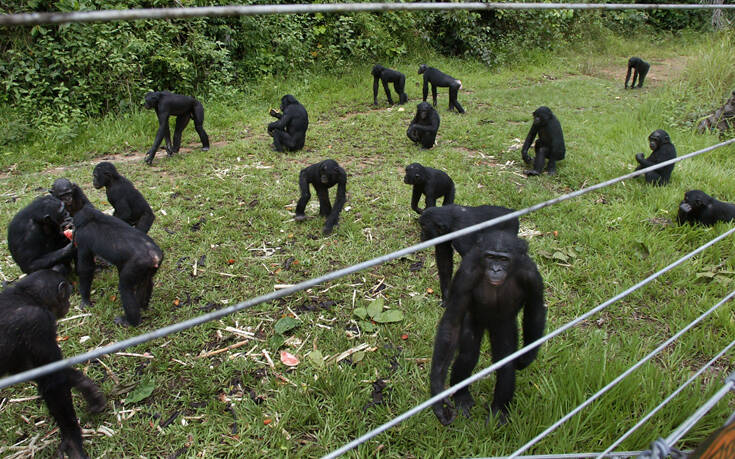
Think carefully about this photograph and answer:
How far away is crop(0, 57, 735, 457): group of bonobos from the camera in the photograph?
3.04 m

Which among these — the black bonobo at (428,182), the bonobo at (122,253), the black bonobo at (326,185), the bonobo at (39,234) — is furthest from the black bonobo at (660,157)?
the bonobo at (39,234)

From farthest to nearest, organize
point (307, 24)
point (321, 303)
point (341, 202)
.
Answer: point (307, 24)
point (341, 202)
point (321, 303)

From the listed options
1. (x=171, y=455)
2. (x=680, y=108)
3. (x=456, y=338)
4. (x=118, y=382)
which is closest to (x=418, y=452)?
(x=456, y=338)

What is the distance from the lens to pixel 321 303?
15.8 ft

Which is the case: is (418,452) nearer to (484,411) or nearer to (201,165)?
(484,411)

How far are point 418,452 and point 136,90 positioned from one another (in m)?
11.5

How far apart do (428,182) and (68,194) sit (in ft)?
14.2

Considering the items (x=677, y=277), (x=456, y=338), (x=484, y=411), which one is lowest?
(x=484, y=411)

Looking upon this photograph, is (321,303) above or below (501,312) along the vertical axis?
below

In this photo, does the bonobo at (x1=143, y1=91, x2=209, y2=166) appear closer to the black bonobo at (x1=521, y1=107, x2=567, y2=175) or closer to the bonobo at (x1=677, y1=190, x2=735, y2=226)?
the black bonobo at (x1=521, y1=107, x2=567, y2=175)

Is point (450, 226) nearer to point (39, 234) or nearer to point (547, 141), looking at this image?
point (547, 141)

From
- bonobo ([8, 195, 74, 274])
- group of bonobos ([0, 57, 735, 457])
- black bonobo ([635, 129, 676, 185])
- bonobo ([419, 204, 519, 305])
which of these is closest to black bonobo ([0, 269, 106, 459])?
group of bonobos ([0, 57, 735, 457])

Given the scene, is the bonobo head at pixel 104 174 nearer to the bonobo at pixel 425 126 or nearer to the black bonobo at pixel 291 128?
the black bonobo at pixel 291 128

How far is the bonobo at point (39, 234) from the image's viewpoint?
466 centimetres
